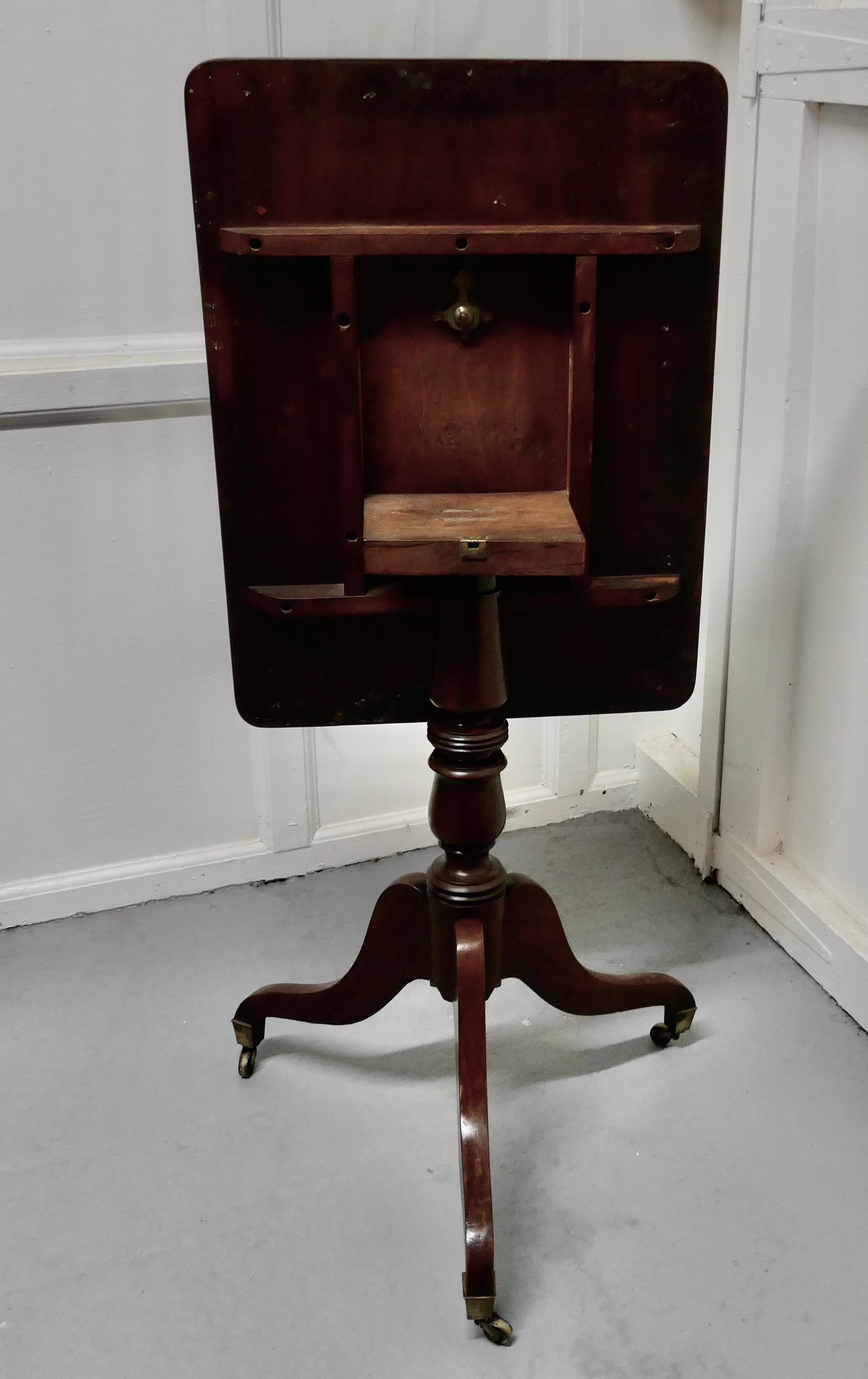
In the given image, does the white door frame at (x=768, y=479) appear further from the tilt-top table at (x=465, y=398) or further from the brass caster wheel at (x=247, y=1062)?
the brass caster wheel at (x=247, y=1062)

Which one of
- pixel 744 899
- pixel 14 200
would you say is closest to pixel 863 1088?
pixel 744 899

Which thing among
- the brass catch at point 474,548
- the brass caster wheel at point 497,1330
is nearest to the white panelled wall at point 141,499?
the brass catch at point 474,548

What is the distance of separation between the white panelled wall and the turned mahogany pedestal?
48 centimetres

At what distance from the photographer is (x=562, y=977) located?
159 cm

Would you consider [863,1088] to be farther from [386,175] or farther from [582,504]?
[386,175]

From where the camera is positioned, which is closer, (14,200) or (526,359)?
(526,359)

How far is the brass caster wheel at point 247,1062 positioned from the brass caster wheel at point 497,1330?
494 mm

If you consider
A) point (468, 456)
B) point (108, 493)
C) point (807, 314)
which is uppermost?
point (807, 314)

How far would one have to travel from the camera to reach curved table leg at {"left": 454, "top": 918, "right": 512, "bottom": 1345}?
126cm

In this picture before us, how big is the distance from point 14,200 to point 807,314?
1.08 meters

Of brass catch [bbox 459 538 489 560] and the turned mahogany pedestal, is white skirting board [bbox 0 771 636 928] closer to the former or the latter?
the turned mahogany pedestal

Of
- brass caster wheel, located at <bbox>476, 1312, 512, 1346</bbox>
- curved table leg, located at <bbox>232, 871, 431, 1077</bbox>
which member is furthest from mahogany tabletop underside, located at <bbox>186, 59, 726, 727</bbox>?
brass caster wheel, located at <bbox>476, 1312, 512, 1346</bbox>

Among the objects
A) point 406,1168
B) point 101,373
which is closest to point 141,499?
point 101,373

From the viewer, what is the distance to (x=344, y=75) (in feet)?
3.74
